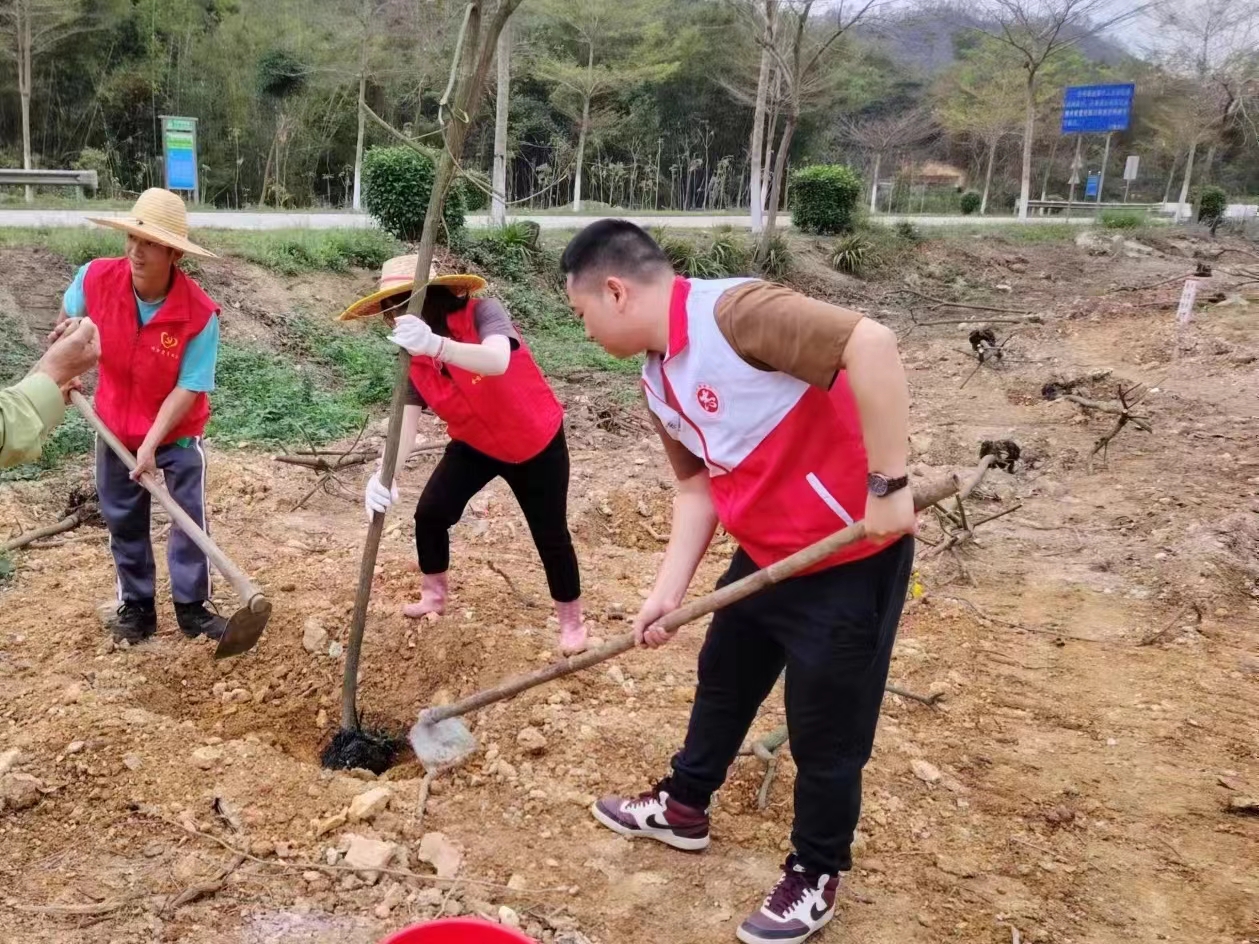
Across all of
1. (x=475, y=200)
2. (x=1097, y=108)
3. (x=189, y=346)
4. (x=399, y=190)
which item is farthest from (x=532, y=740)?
(x=1097, y=108)

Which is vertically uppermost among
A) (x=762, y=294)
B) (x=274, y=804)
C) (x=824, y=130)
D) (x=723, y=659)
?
(x=824, y=130)

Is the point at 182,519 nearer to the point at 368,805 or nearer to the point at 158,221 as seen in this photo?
the point at 158,221

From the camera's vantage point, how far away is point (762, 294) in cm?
182

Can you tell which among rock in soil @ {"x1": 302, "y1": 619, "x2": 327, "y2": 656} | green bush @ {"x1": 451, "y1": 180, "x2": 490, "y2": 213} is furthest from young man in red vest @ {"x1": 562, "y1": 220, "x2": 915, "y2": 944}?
green bush @ {"x1": 451, "y1": 180, "x2": 490, "y2": 213}

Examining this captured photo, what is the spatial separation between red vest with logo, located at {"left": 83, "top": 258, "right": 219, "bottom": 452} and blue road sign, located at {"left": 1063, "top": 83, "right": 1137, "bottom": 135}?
26275mm

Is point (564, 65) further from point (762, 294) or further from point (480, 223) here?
point (762, 294)

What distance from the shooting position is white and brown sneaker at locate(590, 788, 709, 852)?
246 centimetres

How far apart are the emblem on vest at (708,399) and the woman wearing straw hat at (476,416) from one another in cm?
94

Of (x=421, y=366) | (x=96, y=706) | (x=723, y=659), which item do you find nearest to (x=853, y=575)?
(x=723, y=659)

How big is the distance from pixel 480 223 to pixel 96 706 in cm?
1147

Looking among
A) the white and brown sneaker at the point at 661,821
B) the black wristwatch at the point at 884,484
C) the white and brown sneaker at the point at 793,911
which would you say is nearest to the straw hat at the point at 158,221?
the white and brown sneaker at the point at 661,821

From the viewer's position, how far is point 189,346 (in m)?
3.14

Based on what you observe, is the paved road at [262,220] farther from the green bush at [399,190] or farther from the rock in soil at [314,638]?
the rock in soil at [314,638]

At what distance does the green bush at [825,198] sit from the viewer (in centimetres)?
1664
